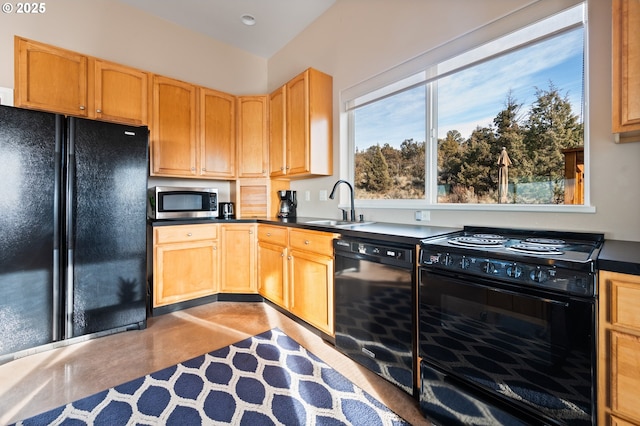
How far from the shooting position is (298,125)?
2932mm

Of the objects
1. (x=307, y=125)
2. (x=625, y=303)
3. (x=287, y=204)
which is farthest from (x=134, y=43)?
(x=625, y=303)

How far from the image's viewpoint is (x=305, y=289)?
7.72 ft

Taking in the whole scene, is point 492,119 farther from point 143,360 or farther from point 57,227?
point 57,227

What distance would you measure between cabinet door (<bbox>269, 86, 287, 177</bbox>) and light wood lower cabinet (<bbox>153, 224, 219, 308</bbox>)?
3.20ft

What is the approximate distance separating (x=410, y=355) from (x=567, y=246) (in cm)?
94

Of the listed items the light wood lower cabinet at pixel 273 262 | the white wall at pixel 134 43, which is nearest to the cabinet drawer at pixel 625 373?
the light wood lower cabinet at pixel 273 262

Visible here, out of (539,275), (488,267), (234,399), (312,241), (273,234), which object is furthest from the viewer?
(273,234)

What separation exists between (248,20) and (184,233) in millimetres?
2499

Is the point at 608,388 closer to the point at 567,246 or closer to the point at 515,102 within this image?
the point at 567,246

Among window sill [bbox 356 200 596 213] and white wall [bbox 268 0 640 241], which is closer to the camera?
white wall [bbox 268 0 640 241]

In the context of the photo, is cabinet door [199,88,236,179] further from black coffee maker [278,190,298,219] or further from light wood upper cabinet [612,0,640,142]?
light wood upper cabinet [612,0,640,142]

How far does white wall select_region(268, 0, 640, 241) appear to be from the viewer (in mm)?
1381

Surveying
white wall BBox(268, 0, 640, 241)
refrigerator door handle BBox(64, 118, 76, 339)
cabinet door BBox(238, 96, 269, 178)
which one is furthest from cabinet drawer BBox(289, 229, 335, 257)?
refrigerator door handle BBox(64, 118, 76, 339)

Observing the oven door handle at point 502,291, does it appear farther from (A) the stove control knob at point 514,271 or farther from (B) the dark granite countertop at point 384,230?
(B) the dark granite countertop at point 384,230
